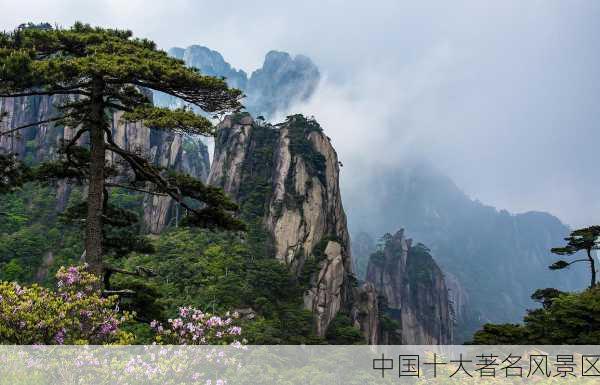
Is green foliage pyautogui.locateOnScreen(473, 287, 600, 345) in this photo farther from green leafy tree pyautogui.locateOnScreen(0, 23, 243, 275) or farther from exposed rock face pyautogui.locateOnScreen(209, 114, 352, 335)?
exposed rock face pyautogui.locateOnScreen(209, 114, 352, 335)

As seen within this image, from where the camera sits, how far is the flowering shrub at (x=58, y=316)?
6.10 m

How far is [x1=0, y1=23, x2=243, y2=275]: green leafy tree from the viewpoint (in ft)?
29.2

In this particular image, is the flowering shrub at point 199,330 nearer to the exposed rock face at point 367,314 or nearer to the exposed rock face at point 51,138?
the exposed rock face at point 367,314

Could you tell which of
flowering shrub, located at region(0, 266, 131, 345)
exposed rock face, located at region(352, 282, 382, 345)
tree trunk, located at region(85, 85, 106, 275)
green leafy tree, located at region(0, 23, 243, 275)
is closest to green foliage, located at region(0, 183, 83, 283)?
exposed rock face, located at region(352, 282, 382, 345)

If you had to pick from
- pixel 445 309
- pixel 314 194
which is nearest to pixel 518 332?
pixel 314 194

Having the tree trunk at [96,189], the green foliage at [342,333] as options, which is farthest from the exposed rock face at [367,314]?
the tree trunk at [96,189]

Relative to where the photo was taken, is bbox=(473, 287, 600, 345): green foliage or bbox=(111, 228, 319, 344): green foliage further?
bbox=(111, 228, 319, 344): green foliage

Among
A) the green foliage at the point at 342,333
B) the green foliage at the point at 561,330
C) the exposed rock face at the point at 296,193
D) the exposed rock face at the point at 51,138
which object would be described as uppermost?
the exposed rock face at the point at 51,138

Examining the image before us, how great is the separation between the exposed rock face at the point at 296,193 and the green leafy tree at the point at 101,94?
114 ft

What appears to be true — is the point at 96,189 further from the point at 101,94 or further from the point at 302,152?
the point at 302,152

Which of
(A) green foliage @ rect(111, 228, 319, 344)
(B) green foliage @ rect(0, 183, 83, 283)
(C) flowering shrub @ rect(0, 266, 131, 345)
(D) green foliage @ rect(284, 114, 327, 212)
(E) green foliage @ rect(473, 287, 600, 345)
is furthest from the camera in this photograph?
(D) green foliage @ rect(284, 114, 327, 212)

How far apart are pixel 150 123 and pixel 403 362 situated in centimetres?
628

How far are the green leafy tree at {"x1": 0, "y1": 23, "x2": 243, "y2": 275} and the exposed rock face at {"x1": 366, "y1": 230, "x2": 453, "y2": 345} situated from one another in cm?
7862

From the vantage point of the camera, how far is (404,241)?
97.2m
